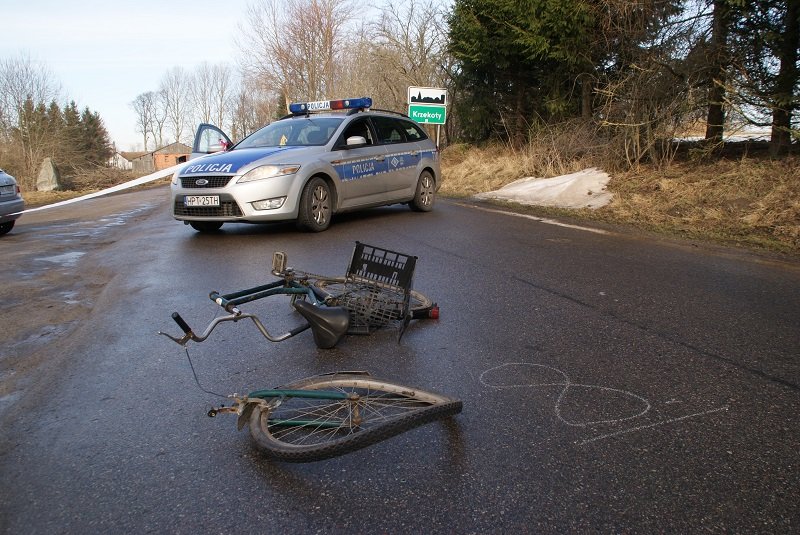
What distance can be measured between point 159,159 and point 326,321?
81.5 m

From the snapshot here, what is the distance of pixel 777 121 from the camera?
1090 centimetres

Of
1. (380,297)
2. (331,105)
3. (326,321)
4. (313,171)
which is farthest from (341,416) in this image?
(331,105)

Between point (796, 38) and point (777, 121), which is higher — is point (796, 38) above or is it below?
above

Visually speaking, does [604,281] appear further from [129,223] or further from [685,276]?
[129,223]

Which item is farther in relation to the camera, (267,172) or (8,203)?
(8,203)

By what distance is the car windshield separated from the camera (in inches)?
390

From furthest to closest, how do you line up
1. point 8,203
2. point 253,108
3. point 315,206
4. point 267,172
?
point 253,108, point 8,203, point 315,206, point 267,172

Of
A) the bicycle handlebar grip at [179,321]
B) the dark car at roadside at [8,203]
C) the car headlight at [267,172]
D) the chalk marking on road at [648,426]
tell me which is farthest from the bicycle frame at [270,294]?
the dark car at roadside at [8,203]

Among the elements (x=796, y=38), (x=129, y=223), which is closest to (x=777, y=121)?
(x=796, y=38)

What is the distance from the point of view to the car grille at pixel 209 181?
861 cm

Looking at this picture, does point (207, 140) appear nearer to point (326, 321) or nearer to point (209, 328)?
point (326, 321)

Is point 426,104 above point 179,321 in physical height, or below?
above

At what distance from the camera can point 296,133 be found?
10.1 m

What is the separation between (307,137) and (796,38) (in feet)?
27.8
